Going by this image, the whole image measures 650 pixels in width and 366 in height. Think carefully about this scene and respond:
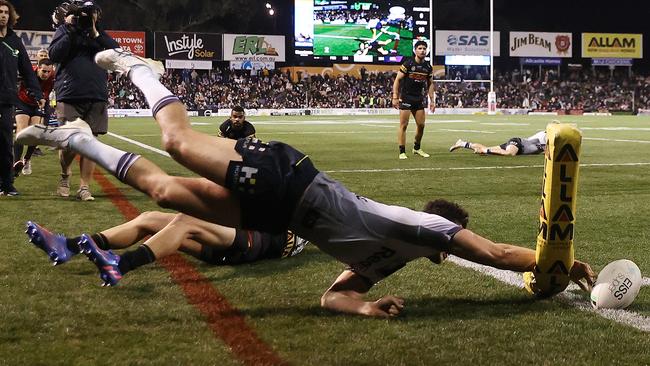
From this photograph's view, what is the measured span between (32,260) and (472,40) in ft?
184

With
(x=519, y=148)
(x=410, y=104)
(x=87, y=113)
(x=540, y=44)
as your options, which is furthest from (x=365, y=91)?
(x=87, y=113)

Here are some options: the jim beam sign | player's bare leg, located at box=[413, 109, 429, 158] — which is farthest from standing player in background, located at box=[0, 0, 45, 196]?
the jim beam sign

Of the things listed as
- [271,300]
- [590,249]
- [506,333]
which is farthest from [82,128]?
[590,249]

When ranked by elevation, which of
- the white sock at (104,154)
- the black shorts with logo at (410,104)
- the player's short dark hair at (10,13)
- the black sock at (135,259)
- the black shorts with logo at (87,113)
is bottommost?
the black sock at (135,259)

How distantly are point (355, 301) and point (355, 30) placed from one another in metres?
49.3

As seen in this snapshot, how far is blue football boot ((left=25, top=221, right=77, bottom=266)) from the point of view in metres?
3.89

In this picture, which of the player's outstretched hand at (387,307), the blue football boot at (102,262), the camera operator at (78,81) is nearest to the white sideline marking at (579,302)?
the player's outstretched hand at (387,307)

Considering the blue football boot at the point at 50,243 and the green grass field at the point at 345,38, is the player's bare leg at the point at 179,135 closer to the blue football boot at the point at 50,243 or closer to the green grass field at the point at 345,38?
the blue football boot at the point at 50,243

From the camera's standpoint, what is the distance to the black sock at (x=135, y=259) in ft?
12.2

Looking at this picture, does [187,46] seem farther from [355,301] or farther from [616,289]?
[616,289]

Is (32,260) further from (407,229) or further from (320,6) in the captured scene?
(320,6)

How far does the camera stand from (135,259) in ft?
12.3

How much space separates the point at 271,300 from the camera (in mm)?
3660

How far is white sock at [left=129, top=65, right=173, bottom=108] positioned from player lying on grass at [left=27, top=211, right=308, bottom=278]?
2.30ft
